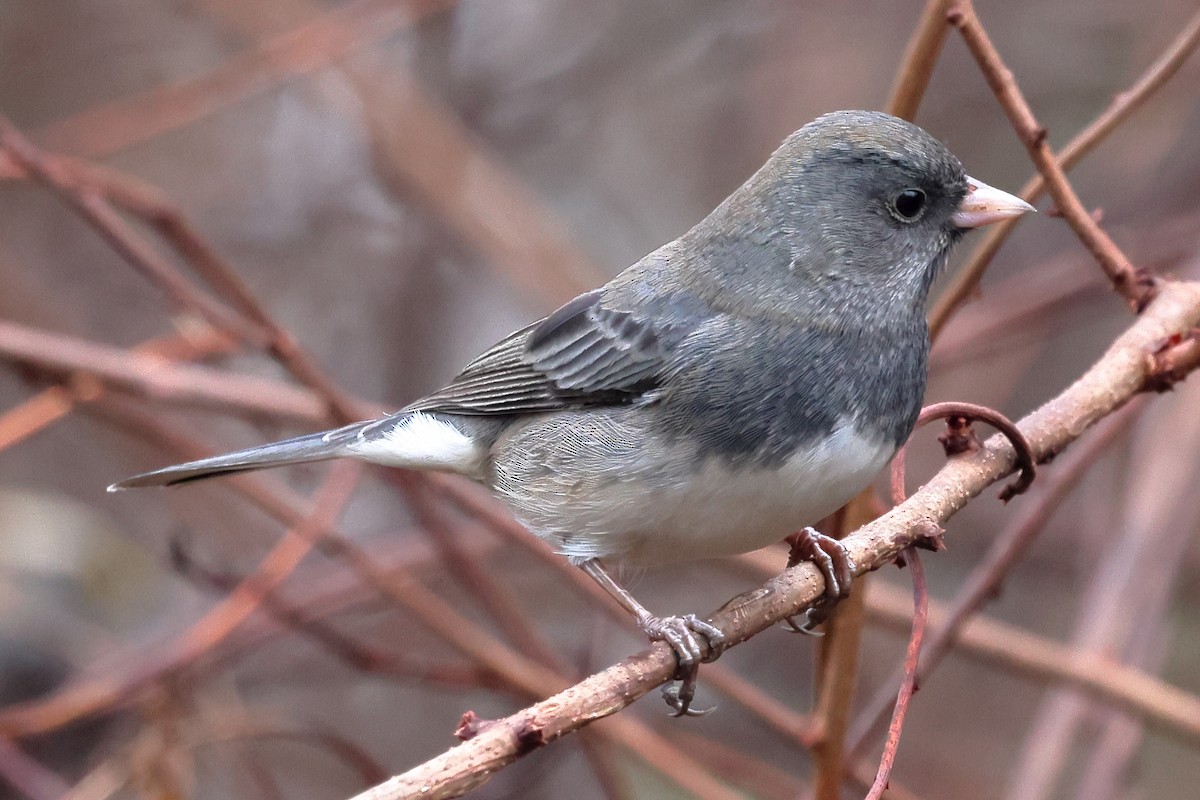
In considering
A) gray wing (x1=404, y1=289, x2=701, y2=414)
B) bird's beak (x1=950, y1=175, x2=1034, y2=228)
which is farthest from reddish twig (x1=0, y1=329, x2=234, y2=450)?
bird's beak (x1=950, y1=175, x2=1034, y2=228)

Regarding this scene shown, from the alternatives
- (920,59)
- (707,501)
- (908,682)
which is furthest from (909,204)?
(908,682)

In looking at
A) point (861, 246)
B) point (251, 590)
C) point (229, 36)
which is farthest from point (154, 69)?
point (861, 246)

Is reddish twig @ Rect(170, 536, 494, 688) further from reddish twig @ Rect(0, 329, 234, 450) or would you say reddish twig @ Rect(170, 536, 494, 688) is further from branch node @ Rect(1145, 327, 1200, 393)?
branch node @ Rect(1145, 327, 1200, 393)

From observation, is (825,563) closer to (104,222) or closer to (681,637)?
(681,637)

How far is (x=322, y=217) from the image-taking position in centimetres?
466

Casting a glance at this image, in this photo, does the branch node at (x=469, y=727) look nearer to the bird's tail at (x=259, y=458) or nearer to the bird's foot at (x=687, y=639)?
the bird's foot at (x=687, y=639)

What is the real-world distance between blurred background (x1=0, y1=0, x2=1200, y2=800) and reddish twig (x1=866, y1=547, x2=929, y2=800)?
5.55ft

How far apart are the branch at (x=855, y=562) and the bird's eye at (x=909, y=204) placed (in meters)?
0.43

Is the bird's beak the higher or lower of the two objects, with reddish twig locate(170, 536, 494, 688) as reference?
higher

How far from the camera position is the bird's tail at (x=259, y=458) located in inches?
92.4

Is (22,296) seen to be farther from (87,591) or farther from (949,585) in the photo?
(949,585)

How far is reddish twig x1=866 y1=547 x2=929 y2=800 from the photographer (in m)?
1.41

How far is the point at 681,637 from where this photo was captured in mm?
1860

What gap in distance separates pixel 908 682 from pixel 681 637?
1.48ft
